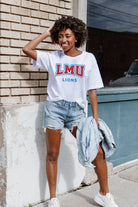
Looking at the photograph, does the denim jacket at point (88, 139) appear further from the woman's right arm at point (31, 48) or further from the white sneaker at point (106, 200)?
the woman's right arm at point (31, 48)

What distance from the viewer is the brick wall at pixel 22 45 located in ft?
9.55

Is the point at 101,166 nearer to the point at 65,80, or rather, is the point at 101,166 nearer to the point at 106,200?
the point at 106,200

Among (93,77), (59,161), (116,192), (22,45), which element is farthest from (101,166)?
(22,45)

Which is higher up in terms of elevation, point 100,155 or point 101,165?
point 100,155

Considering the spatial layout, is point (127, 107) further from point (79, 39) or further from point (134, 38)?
point (79, 39)

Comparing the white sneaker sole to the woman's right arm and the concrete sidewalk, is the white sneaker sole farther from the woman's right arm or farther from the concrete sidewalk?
the woman's right arm

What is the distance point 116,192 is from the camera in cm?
358

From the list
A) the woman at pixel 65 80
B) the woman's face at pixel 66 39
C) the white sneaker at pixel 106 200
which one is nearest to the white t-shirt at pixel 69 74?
the woman at pixel 65 80

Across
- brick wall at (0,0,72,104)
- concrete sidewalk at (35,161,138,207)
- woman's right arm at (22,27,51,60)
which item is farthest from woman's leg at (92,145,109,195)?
woman's right arm at (22,27,51,60)

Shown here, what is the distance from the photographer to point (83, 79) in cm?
292

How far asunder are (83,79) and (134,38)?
94.4 inches

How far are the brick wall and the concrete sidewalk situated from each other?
1.19 metres

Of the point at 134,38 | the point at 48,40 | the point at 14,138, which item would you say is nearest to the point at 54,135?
the point at 14,138

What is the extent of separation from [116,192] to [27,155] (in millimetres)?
1232
